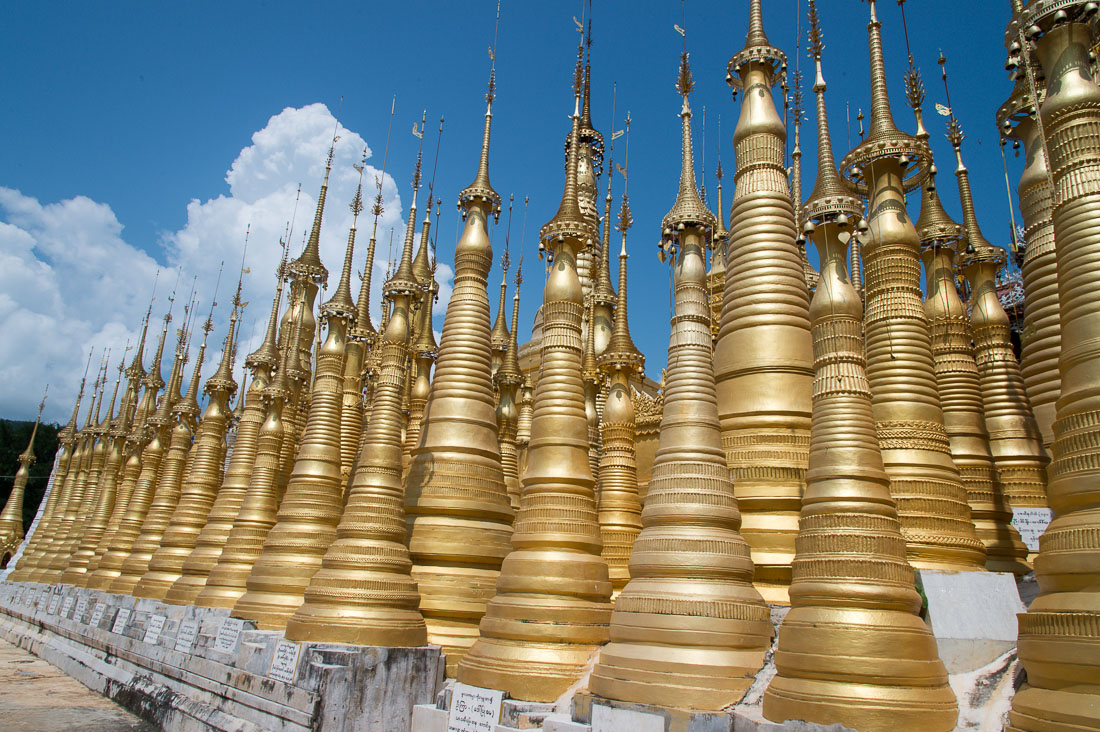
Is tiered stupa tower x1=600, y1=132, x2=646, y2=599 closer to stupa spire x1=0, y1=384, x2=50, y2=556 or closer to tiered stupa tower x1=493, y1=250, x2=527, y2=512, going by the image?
tiered stupa tower x1=493, y1=250, x2=527, y2=512

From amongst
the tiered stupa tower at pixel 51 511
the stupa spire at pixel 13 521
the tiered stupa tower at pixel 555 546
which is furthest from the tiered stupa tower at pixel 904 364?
the stupa spire at pixel 13 521

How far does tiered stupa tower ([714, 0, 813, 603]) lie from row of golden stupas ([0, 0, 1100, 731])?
0.04 meters

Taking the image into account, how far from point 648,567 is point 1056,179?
17.7 ft

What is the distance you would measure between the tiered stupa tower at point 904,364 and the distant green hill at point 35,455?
57.3m

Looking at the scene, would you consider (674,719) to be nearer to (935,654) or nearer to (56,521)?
(935,654)

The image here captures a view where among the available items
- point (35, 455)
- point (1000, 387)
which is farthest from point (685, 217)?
point (35, 455)

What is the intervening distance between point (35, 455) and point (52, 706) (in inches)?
1824

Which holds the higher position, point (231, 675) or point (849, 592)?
point (849, 592)

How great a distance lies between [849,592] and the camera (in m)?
6.80

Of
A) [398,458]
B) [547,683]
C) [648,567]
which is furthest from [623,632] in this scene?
[398,458]

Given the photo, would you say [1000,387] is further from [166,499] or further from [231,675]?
[166,499]

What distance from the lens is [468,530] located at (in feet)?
41.2

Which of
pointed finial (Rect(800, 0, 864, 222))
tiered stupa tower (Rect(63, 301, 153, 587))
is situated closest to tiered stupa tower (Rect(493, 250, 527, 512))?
pointed finial (Rect(800, 0, 864, 222))

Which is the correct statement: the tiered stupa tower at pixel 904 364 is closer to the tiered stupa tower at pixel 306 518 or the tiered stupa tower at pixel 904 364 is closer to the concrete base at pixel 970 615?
the concrete base at pixel 970 615
